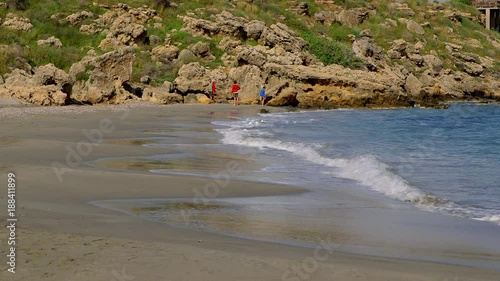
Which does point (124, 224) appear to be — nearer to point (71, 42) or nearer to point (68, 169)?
point (68, 169)

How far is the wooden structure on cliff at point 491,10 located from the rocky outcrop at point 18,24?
45385 mm

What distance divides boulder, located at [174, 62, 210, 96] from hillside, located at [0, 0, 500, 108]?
5 cm

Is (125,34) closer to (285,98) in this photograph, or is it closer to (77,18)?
(77,18)

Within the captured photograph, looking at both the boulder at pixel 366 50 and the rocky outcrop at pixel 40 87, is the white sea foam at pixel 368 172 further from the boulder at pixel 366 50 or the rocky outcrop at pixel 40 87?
the boulder at pixel 366 50

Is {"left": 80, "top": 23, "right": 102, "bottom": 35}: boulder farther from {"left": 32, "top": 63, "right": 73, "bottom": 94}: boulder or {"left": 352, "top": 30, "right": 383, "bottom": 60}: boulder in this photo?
{"left": 352, "top": 30, "right": 383, "bottom": 60}: boulder

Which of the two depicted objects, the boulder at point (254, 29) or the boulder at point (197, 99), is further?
the boulder at point (254, 29)

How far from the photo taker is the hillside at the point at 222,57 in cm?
2591

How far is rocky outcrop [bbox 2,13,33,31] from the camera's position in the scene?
31.9m

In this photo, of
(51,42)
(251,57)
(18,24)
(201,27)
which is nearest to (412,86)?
(251,57)

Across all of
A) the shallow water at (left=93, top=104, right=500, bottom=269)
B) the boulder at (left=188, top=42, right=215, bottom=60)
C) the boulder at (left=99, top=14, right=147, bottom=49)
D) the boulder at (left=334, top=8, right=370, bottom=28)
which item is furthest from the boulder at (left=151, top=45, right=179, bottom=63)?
the boulder at (left=334, top=8, right=370, bottom=28)

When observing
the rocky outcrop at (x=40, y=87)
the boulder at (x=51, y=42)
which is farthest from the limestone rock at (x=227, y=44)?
the rocky outcrop at (x=40, y=87)

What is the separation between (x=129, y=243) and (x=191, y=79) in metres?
23.9

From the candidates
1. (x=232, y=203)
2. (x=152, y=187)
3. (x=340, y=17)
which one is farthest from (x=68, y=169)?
(x=340, y=17)

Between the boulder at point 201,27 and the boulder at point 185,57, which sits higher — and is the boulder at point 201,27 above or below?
above
